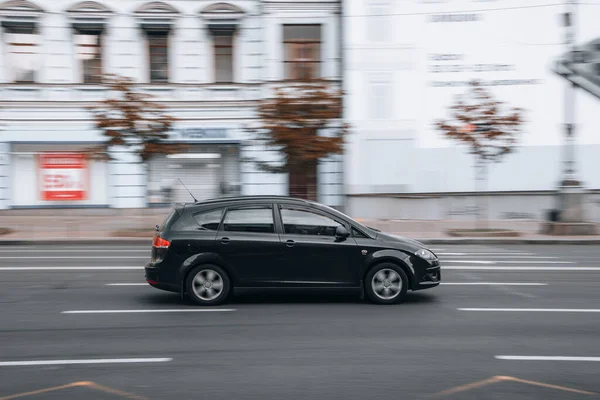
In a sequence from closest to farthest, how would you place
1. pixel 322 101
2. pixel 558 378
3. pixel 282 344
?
pixel 558 378, pixel 282 344, pixel 322 101

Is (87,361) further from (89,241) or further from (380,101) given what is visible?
(380,101)

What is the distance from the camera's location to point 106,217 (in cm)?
2533

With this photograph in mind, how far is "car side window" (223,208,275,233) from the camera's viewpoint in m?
9.05

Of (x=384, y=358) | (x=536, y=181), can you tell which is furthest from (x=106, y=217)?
(x=384, y=358)

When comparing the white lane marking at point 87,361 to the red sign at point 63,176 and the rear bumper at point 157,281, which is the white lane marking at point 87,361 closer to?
the rear bumper at point 157,281

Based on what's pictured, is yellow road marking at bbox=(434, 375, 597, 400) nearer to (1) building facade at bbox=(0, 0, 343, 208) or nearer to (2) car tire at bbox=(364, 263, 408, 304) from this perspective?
(2) car tire at bbox=(364, 263, 408, 304)

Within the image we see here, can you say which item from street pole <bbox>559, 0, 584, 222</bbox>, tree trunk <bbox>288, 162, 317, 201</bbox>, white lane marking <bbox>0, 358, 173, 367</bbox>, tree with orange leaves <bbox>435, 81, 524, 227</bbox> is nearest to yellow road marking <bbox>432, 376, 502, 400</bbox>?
white lane marking <bbox>0, 358, 173, 367</bbox>

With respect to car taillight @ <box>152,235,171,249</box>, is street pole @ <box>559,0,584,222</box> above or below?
above

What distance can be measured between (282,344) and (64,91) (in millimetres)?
21010

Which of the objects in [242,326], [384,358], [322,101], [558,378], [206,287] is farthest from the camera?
[322,101]

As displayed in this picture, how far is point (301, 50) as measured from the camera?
25594 millimetres

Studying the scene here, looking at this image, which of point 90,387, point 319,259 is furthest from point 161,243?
point 90,387

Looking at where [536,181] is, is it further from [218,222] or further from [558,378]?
[558,378]

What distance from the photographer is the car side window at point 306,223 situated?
9.05m
